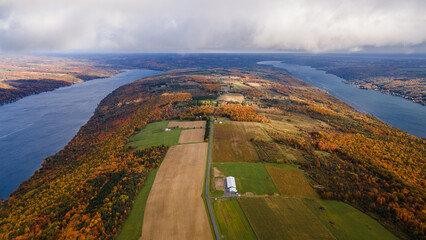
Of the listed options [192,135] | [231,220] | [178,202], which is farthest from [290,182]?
[192,135]

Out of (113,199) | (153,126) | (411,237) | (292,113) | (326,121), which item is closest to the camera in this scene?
(411,237)

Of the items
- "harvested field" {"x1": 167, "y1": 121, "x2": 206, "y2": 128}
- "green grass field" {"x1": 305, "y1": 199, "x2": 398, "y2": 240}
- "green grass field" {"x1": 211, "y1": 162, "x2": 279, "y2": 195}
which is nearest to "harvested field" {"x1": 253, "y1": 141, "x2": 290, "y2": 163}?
"green grass field" {"x1": 211, "y1": 162, "x2": 279, "y2": 195}

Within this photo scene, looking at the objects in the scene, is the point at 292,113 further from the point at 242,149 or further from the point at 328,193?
the point at 328,193

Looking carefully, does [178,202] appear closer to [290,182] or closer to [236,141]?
[290,182]

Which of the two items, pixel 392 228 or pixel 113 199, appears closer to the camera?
pixel 392 228

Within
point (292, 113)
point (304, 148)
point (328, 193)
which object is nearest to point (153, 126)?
point (304, 148)

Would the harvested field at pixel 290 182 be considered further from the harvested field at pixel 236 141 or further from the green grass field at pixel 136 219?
the green grass field at pixel 136 219
